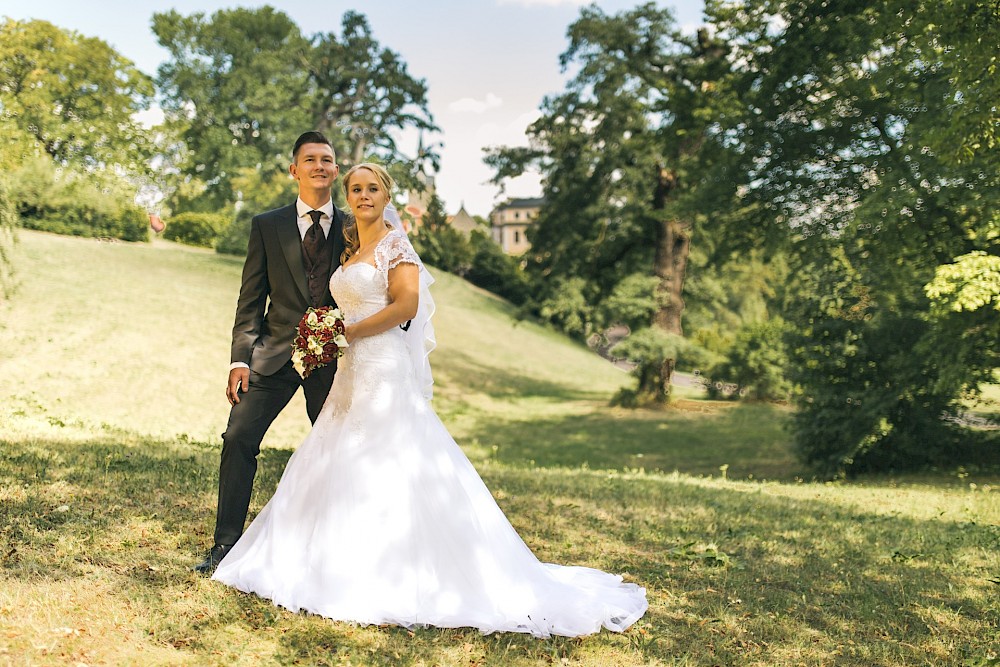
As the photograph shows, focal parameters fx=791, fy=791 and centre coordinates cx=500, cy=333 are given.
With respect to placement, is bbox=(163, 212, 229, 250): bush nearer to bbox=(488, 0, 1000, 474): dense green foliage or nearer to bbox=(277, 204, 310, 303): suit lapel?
bbox=(488, 0, 1000, 474): dense green foliage

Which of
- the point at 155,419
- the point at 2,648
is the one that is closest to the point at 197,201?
the point at 155,419

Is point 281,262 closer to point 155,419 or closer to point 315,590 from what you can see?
point 315,590

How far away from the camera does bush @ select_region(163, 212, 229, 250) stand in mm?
49750

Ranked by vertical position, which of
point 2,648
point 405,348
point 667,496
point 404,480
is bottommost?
point 667,496

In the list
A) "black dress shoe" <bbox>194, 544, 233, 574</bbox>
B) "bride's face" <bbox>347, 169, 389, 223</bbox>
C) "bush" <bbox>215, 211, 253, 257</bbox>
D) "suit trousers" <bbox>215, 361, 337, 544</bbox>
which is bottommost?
"black dress shoe" <bbox>194, 544, 233, 574</bbox>

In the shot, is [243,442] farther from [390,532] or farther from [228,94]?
[228,94]

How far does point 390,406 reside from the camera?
5047 millimetres

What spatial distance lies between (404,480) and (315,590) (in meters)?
0.81

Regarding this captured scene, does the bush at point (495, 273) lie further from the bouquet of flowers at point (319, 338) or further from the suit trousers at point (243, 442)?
the bouquet of flowers at point (319, 338)

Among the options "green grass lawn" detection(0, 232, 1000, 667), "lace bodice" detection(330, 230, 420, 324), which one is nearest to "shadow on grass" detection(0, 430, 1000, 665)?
"green grass lawn" detection(0, 232, 1000, 667)

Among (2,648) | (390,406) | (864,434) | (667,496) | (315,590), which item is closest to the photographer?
(2,648)

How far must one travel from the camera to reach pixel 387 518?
476 cm

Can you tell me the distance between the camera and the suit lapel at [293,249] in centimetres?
526

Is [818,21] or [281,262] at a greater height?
[818,21]
